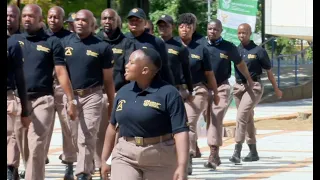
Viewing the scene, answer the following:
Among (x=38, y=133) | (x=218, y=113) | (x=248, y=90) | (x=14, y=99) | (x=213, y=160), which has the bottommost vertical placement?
(x=213, y=160)

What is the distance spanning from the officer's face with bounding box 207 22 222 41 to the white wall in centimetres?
1766

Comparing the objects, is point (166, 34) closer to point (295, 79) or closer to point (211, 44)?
point (211, 44)

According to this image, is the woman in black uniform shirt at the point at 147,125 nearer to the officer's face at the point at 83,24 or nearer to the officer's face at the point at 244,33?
the officer's face at the point at 83,24

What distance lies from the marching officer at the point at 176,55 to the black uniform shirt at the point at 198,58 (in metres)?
0.40

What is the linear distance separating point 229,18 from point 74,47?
45.5ft

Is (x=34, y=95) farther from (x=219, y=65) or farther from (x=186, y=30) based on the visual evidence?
(x=219, y=65)

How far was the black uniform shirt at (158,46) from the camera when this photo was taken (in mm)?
11594

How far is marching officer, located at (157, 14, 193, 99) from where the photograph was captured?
12836 millimetres

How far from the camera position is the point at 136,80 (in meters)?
8.13

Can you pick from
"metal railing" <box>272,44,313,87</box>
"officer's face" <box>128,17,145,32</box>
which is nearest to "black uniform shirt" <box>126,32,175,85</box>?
"officer's face" <box>128,17,145,32</box>

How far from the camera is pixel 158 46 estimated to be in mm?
11719

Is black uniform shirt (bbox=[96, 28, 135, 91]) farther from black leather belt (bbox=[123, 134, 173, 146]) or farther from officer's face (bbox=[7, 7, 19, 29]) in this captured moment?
black leather belt (bbox=[123, 134, 173, 146])

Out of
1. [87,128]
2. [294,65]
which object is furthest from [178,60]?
[294,65]

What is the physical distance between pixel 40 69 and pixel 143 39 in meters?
1.51
